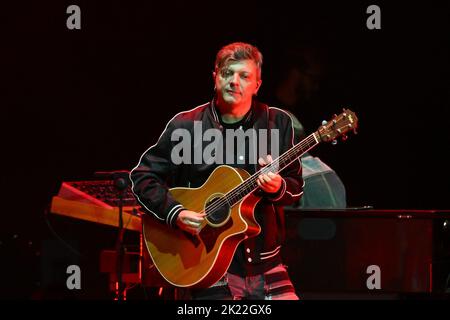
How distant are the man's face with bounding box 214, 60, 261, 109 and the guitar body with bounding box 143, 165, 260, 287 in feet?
1.22

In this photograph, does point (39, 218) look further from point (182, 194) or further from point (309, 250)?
point (182, 194)

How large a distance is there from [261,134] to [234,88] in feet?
0.92

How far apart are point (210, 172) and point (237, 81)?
524 millimetres

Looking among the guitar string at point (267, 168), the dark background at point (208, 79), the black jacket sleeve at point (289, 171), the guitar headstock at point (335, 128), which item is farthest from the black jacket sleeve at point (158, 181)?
the dark background at point (208, 79)

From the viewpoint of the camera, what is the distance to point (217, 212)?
4285 millimetres

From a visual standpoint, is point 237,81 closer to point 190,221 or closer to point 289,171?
point 289,171

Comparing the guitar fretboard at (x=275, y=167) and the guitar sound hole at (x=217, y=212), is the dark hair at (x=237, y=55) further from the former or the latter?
the guitar sound hole at (x=217, y=212)

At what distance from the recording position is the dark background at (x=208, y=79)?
705cm

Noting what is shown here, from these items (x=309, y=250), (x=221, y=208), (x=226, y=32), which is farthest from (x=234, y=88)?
(x=226, y=32)

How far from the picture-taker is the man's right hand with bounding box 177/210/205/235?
13.9 feet

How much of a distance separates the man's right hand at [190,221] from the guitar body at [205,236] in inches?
2.2

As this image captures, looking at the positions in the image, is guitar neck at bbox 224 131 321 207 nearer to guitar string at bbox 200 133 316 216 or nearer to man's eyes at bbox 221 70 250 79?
guitar string at bbox 200 133 316 216

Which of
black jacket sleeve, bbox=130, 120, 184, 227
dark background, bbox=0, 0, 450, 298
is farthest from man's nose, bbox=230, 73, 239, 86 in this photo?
dark background, bbox=0, 0, 450, 298

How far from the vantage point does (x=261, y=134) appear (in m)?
4.21
